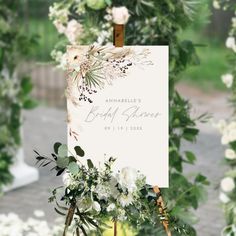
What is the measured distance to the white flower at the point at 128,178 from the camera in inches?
108

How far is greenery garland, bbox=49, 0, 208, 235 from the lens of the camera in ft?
12.1

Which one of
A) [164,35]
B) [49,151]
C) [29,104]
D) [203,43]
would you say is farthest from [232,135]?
[203,43]

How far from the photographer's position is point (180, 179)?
3855 millimetres

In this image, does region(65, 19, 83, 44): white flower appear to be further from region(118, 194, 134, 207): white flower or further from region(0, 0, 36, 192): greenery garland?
region(0, 0, 36, 192): greenery garland

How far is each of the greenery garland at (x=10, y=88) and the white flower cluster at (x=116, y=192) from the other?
240 cm

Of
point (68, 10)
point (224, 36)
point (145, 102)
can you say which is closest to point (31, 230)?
point (68, 10)

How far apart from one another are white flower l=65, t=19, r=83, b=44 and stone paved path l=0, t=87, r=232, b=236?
0.78m

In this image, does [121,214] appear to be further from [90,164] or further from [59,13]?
[59,13]

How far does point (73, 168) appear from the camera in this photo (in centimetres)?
274

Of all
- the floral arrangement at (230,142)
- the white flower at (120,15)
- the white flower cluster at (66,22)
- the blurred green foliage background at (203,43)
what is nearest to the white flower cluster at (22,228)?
the floral arrangement at (230,142)

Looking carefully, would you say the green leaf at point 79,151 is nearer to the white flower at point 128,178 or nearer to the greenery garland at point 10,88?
the white flower at point 128,178

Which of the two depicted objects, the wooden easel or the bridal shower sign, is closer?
the wooden easel

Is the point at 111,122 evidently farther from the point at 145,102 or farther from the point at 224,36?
the point at 224,36

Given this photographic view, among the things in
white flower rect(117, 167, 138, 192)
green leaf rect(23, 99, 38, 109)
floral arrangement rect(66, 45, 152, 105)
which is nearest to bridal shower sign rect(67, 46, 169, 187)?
floral arrangement rect(66, 45, 152, 105)
